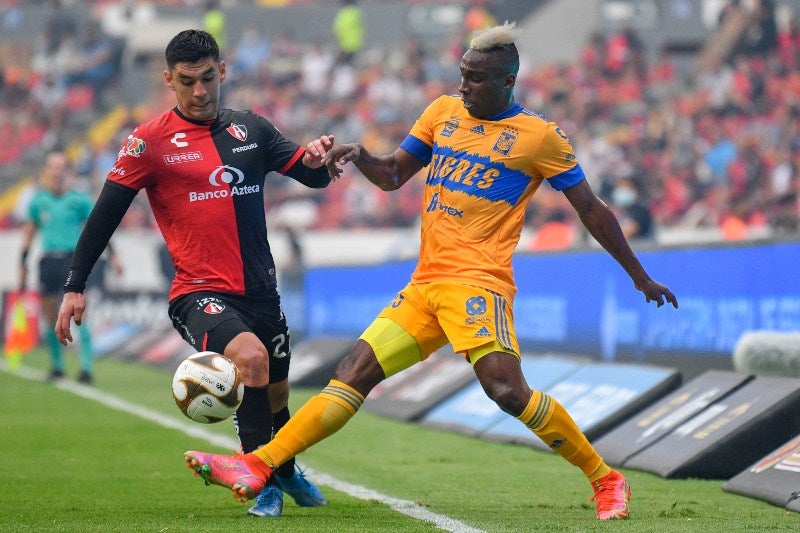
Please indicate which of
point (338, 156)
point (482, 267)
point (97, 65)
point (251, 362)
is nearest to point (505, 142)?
point (482, 267)

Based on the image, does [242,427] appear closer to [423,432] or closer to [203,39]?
[203,39]

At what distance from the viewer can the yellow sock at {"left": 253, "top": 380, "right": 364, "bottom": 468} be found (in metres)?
6.39

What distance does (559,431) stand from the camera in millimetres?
6512

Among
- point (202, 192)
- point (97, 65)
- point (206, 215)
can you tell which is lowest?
point (206, 215)

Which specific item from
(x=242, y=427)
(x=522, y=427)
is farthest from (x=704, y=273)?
(x=242, y=427)

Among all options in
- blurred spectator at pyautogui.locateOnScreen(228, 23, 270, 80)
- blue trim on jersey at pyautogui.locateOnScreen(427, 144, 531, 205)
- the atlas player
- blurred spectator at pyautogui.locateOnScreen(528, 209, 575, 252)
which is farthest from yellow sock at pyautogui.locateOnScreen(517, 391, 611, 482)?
blurred spectator at pyautogui.locateOnScreen(228, 23, 270, 80)

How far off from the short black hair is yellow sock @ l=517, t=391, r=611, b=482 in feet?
7.08

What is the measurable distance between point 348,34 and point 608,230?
25748 mm

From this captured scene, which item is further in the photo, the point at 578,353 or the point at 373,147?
the point at 373,147

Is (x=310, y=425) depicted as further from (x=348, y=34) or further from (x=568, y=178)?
(x=348, y=34)

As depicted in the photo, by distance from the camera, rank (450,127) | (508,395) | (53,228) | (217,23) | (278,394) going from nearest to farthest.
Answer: (508,395) < (450,127) < (278,394) < (53,228) < (217,23)

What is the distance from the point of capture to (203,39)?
656 centimetres

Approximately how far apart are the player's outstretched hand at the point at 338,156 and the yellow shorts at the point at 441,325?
662 millimetres

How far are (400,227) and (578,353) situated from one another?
1208cm
